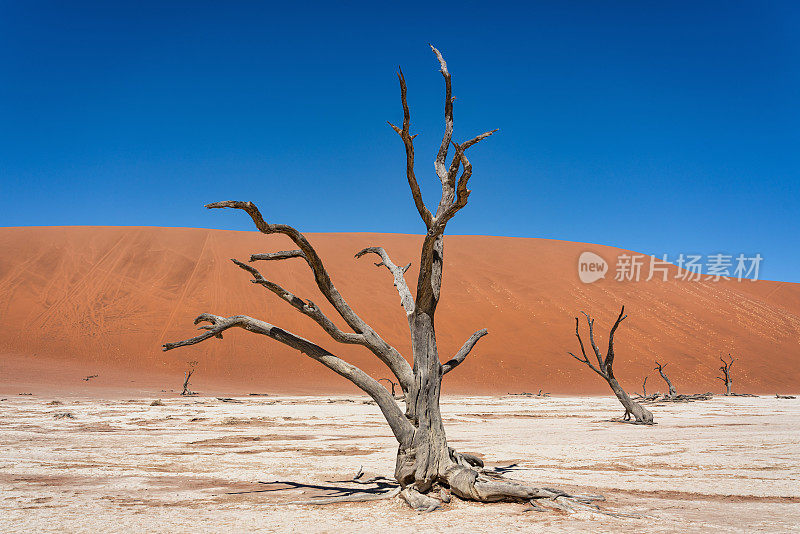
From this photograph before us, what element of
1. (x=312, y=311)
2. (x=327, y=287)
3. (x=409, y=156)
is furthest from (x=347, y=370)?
(x=409, y=156)

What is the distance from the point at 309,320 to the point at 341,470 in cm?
3654

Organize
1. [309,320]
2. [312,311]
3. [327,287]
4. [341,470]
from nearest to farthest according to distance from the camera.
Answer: [312,311] → [327,287] → [341,470] → [309,320]

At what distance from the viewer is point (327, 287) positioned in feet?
19.5

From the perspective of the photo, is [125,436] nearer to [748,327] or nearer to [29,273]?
[29,273]

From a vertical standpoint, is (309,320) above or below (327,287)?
above

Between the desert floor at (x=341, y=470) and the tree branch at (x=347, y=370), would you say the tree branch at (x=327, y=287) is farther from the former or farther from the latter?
the desert floor at (x=341, y=470)

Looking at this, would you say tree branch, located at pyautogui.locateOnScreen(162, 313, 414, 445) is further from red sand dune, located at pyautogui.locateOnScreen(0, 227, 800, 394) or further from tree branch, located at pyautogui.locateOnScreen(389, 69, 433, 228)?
red sand dune, located at pyautogui.locateOnScreen(0, 227, 800, 394)

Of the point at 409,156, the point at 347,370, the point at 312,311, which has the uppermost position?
the point at 409,156

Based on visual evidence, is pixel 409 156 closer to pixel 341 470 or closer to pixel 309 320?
pixel 341 470

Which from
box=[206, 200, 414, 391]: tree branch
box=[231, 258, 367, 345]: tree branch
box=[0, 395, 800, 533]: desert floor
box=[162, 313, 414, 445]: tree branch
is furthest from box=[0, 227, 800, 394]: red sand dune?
box=[206, 200, 414, 391]: tree branch

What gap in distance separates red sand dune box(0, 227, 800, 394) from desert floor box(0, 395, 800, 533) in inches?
700

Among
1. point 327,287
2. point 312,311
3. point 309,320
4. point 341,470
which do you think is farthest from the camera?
point 309,320

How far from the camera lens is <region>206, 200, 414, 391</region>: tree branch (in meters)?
5.45

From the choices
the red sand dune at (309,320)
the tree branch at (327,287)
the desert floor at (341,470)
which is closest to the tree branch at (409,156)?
the tree branch at (327,287)
